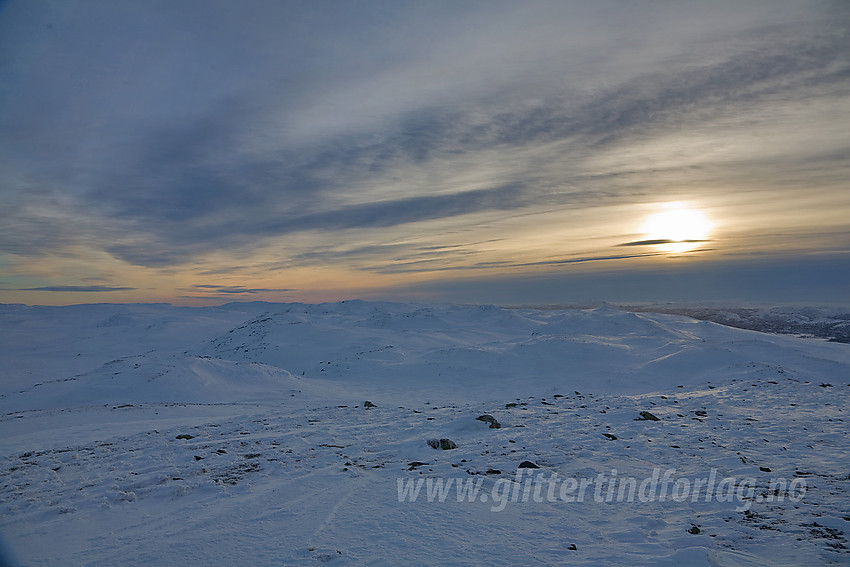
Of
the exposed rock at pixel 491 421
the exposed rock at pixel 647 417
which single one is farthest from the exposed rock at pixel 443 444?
the exposed rock at pixel 647 417

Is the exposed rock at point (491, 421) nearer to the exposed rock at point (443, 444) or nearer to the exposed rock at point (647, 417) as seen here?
the exposed rock at point (443, 444)

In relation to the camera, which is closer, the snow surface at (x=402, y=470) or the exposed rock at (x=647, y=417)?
the snow surface at (x=402, y=470)

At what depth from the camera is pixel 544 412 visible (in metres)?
13.3

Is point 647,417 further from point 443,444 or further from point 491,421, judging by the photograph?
point 443,444

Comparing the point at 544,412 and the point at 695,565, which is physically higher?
the point at 695,565

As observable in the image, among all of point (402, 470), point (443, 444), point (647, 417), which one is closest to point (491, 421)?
point (443, 444)

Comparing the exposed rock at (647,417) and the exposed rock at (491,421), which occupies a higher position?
the exposed rock at (491,421)

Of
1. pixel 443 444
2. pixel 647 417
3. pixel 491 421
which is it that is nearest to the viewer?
pixel 443 444

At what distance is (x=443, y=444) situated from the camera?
9469 millimetres

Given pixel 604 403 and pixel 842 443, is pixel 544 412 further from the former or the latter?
pixel 842 443

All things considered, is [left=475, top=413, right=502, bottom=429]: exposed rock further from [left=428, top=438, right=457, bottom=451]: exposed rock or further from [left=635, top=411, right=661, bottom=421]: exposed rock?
[left=635, top=411, right=661, bottom=421]: exposed rock

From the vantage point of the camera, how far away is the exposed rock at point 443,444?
9.42 m

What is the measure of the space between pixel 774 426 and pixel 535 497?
28.1ft

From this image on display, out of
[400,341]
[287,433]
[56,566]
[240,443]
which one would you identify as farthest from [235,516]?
[400,341]
